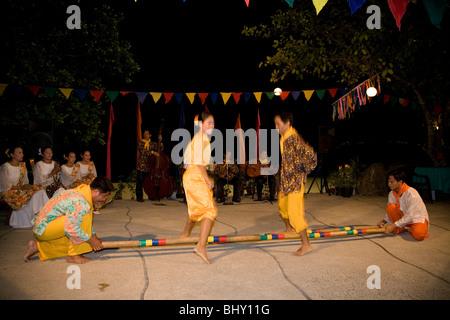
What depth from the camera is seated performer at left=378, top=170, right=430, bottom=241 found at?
4188 mm

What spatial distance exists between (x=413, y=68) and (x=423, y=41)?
7.03 ft

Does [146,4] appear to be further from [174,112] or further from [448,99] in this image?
[448,99]

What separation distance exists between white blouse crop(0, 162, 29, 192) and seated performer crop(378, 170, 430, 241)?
227 inches

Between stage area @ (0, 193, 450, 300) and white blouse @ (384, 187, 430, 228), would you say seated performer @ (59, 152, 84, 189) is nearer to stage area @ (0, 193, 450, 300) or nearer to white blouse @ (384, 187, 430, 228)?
stage area @ (0, 193, 450, 300)

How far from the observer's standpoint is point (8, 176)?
5.14 meters

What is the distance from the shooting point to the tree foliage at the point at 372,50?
7414 millimetres

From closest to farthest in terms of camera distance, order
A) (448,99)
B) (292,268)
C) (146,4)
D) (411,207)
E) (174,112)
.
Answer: (292,268) → (411,207) → (448,99) → (146,4) → (174,112)

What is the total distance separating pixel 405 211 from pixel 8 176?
6106mm

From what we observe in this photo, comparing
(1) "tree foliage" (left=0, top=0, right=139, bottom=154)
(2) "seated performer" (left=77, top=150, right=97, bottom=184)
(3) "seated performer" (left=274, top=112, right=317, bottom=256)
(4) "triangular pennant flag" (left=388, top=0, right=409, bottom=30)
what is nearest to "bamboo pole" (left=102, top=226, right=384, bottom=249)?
(3) "seated performer" (left=274, top=112, right=317, bottom=256)

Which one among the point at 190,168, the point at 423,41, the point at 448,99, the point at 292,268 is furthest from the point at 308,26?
the point at 292,268

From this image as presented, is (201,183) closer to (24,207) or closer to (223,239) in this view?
(223,239)

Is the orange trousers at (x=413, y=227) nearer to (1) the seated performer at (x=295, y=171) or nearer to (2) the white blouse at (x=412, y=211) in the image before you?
(2) the white blouse at (x=412, y=211)

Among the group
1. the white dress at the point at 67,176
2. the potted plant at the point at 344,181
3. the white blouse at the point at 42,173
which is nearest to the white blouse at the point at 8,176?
the white blouse at the point at 42,173
